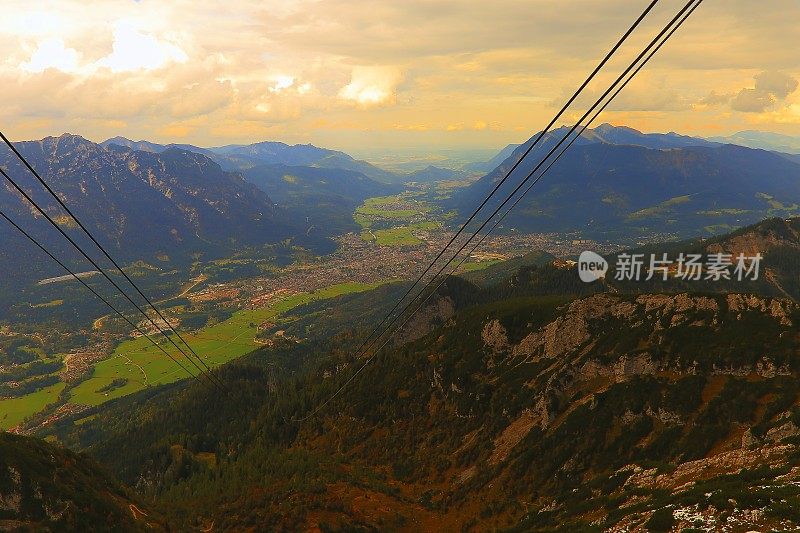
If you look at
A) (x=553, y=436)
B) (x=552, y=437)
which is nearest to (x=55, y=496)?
(x=552, y=437)

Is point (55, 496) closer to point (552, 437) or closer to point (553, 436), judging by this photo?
point (552, 437)

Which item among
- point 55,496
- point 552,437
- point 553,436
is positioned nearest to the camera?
point 55,496

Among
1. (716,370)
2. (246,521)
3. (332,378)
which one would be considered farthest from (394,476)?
(332,378)

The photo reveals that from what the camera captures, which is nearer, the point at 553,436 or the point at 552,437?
the point at 552,437

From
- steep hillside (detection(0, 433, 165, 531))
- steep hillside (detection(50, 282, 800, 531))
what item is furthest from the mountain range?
steep hillside (detection(0, 433, 165, 531))

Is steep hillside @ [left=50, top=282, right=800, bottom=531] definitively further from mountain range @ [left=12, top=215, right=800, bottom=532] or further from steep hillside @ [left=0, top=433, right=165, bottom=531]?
steep hillside @ [left=0, top=433, right=165, bottom=531]

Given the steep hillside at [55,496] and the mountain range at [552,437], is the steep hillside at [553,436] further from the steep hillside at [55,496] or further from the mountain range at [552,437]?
the steep hillside at [55,496]

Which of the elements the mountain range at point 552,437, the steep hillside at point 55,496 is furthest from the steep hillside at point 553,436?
the steep hillside at point 55,496

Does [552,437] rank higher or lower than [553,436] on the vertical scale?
lower

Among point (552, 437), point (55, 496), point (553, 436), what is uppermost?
point (55, 496)
